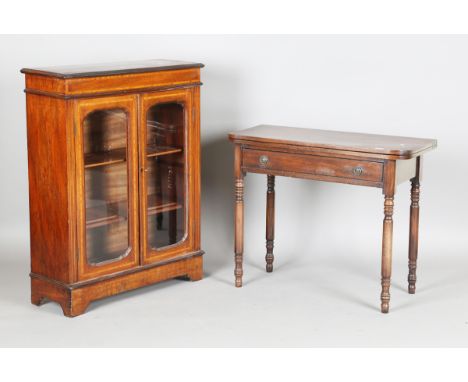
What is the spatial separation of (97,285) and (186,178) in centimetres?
86

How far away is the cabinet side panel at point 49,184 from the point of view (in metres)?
5.13

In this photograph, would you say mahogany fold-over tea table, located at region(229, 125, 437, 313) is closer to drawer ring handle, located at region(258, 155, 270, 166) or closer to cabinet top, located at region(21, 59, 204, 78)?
drawer ring handle, located at region(258, 155, 270, 166)

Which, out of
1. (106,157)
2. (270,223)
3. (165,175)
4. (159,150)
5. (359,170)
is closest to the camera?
(359,170)

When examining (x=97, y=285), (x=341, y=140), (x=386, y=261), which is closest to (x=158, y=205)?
(x=97, y=285)

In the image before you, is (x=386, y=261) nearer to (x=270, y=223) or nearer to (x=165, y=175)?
(x=270, y=223)

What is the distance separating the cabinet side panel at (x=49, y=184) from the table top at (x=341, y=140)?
1.00 metres

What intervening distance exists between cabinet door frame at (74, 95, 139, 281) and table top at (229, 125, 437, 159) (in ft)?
1.90

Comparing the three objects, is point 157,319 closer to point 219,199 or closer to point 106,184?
point 106,184

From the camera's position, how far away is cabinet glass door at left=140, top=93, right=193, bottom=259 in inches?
220

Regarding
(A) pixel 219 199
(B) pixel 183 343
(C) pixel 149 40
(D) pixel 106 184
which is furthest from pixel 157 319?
(C) pixel 149 40

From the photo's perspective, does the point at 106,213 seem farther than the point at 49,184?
Yes

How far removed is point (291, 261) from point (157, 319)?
54.3 inches

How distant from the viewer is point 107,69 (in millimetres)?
5281

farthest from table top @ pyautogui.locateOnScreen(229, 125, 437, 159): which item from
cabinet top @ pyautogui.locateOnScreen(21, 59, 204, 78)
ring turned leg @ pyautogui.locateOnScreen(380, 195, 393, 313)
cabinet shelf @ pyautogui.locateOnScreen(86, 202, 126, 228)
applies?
cabinet shelf @ pyautogui.locateOnScreen(86, 202, 126, 228)
